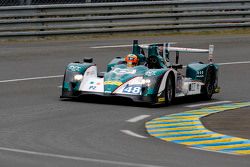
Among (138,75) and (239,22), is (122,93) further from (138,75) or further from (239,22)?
(239,22)

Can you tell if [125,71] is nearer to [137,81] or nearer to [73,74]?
[137,81]

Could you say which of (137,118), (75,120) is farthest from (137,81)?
(75,120)

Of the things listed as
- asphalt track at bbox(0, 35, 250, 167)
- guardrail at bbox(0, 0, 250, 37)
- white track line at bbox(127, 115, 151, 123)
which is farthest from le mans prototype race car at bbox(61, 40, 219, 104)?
guardrail at bbox(0, 0, 250, 37)

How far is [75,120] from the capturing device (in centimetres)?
1384

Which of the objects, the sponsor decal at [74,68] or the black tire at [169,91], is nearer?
the black tire at [169,91]

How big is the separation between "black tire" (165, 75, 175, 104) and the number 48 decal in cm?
60

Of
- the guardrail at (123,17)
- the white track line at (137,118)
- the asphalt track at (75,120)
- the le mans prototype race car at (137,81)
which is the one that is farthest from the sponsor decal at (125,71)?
the guardrail at (123,17)

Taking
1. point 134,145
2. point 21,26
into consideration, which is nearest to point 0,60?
→ point 21,26

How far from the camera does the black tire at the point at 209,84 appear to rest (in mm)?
17484

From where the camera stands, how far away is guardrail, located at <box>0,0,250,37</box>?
2664 centimetres

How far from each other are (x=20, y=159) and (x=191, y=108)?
6461mm

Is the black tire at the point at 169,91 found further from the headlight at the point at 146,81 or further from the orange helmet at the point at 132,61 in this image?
A: the orange helmet at the point at 132,61

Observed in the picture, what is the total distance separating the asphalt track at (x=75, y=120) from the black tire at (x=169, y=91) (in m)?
0.20

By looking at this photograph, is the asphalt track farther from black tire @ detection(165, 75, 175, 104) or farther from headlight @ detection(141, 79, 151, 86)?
headlight @ detection(141, 79, 151, 86)
